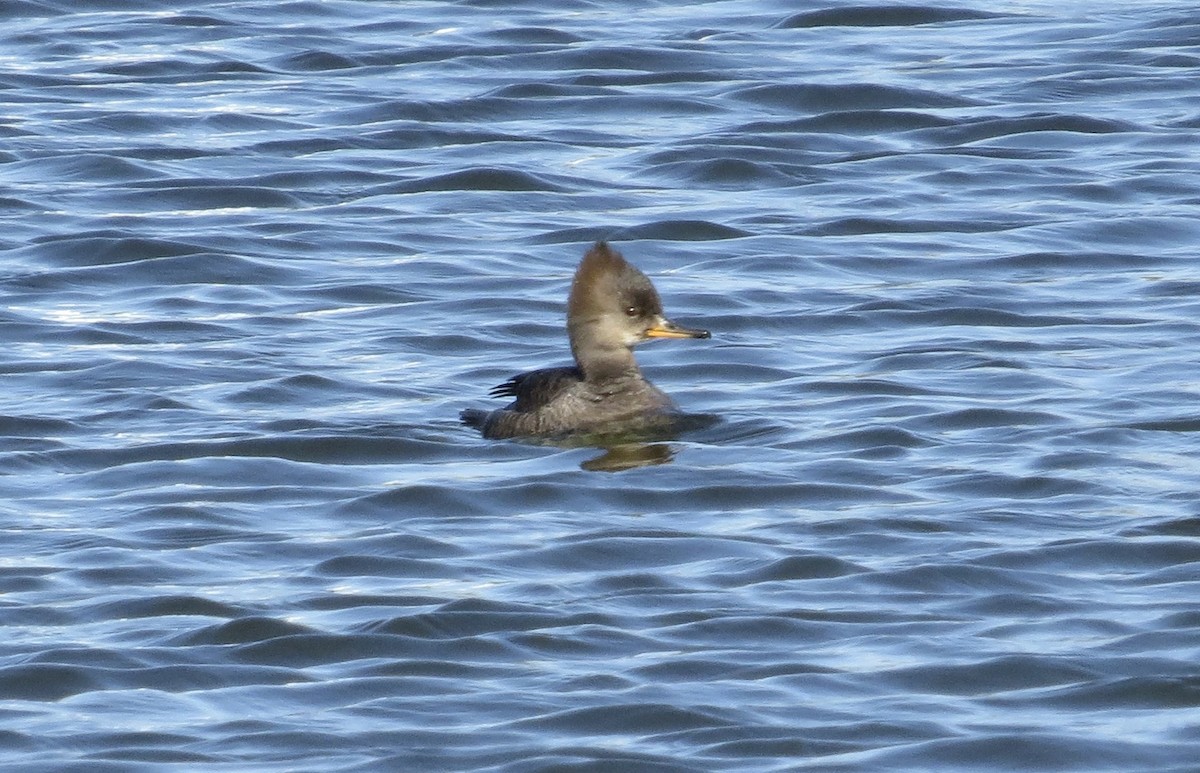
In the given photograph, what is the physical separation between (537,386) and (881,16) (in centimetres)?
932

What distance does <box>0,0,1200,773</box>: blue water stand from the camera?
728 cm

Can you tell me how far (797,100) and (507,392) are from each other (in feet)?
21.3

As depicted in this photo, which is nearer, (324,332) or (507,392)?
(507,392)

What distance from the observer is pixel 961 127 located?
16.2 m

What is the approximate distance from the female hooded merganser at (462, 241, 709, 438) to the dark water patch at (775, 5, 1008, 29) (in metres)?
8.53

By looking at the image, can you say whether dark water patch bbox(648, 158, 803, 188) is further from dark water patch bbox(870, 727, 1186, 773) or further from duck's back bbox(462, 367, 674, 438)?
dark water patch bbox(870, 727, 1186, 773)

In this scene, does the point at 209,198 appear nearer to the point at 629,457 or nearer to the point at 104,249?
the point at 104,249

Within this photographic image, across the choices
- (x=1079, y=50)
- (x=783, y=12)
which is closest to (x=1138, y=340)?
(x=1079, y=50)

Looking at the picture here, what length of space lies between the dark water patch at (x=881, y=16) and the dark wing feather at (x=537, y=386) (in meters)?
8.94

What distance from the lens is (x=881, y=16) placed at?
19141 mm

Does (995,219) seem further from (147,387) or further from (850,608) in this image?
(850,608)

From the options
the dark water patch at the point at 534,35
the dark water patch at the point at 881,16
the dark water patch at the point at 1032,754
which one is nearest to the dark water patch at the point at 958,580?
the dark water patch at the point at 1032,754

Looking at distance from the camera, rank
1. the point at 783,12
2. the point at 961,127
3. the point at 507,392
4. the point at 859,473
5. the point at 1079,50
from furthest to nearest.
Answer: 1. the point at 783,12
2. the point at 1079,50
3. the point at 961,127
4. the point at 507,392
5. the point at 859,473

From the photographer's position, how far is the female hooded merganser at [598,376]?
414 inches
